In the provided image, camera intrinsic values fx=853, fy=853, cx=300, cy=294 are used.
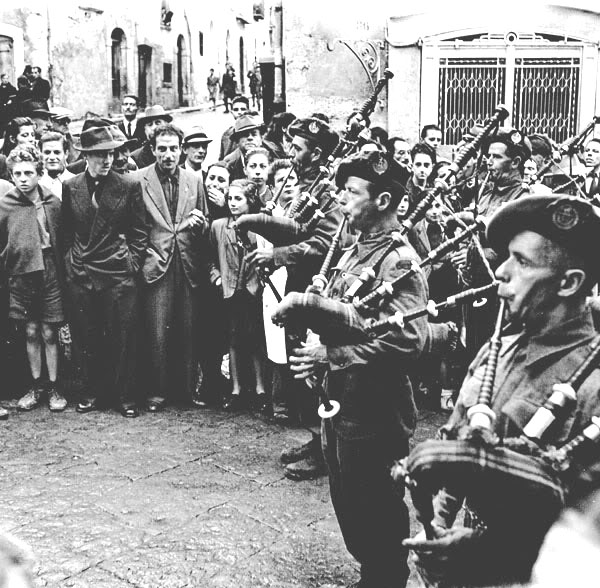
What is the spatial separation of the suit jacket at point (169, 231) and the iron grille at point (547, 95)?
7028mm

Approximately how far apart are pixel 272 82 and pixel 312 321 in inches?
514

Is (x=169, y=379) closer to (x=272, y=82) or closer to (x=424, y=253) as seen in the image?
(x=424, y=253)

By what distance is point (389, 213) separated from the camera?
4.11 meters

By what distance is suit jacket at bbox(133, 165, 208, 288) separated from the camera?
7270 mm

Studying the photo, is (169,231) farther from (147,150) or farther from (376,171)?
(376,171)

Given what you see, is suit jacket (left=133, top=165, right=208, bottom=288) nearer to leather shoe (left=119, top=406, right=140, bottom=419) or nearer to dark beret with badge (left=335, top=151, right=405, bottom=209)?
leather shoe (left=119, top=406, right=140, bottom=419)

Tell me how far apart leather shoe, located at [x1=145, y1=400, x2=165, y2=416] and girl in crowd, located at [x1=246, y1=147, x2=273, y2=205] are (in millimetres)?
1938

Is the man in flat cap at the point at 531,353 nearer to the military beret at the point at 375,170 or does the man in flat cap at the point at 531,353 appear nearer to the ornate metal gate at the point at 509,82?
the military beret at the point at 375,170

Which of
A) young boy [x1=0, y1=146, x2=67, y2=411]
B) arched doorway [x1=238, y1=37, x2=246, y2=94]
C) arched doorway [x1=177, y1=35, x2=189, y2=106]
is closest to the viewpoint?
young boy [x1=0, y1=146, x2=67, y2=411]

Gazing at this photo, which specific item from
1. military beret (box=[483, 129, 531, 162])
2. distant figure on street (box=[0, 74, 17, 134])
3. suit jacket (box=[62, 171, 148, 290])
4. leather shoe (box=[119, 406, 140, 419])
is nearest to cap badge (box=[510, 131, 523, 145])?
military beret (box=[483, 129, 531, 162])

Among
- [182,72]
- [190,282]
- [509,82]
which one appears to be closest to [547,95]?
[509,82]

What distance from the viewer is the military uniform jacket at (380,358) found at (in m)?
3.79

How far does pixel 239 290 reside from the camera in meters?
7.23

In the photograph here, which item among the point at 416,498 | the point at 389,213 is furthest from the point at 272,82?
the point at 416,498
